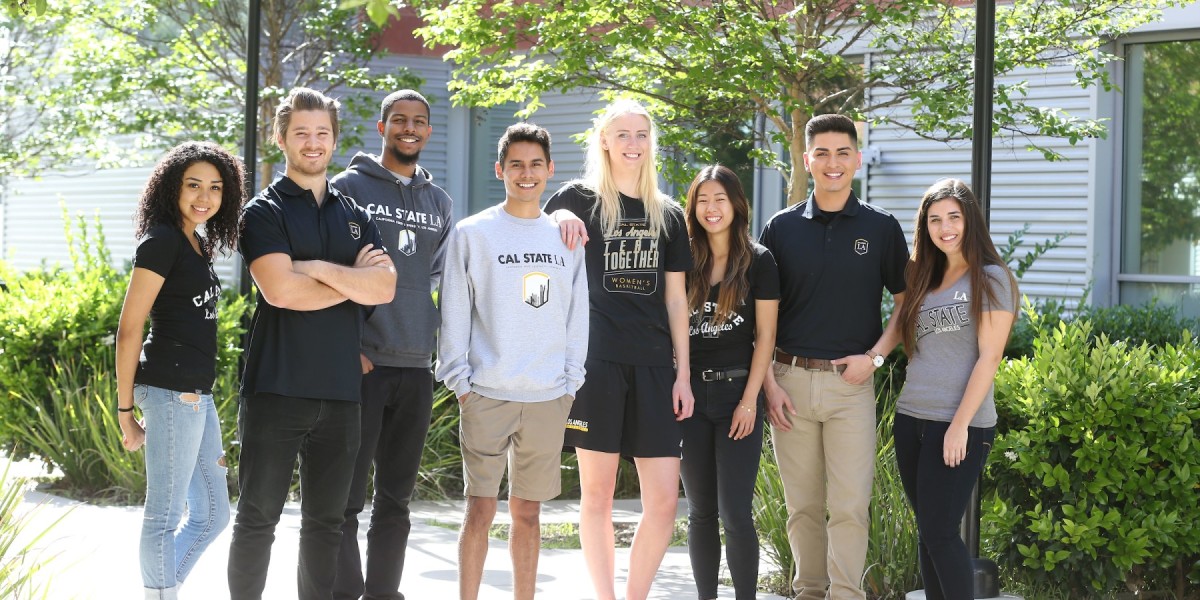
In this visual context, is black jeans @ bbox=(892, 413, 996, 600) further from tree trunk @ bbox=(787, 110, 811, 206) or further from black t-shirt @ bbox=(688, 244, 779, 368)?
tree trunk @ bbox=(787, 110, 811, 206)

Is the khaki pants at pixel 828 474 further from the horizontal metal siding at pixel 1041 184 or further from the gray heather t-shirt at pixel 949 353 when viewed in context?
the horizontal metal siding at pixel 1041 184

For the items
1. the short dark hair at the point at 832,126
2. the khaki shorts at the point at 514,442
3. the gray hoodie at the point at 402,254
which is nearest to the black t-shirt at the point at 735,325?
the short dark hair at the point at 832,126

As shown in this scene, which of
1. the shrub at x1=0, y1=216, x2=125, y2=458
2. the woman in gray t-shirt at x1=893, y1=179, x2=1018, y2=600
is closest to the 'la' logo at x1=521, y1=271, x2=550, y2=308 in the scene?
the woman in gray t-shirt at x1=893, y1=179, x2=1018, y2=600

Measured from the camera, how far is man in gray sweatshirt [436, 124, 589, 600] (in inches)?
179

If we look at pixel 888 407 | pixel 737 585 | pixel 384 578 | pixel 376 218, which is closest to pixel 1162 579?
pixel 888 407

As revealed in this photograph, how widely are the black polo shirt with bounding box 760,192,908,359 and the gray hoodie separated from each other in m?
1.43

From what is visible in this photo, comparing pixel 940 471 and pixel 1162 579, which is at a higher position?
pixel 940 471

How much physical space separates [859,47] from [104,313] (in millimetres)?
6849

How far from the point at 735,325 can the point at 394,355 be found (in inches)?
54.1

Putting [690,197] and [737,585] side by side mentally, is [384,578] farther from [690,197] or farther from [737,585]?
[690,197]

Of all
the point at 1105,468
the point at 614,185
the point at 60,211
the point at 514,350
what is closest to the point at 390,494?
the point at 514,350

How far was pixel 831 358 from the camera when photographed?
491cm

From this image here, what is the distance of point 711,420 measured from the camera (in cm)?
495

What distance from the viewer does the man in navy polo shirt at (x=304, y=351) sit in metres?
4.11
